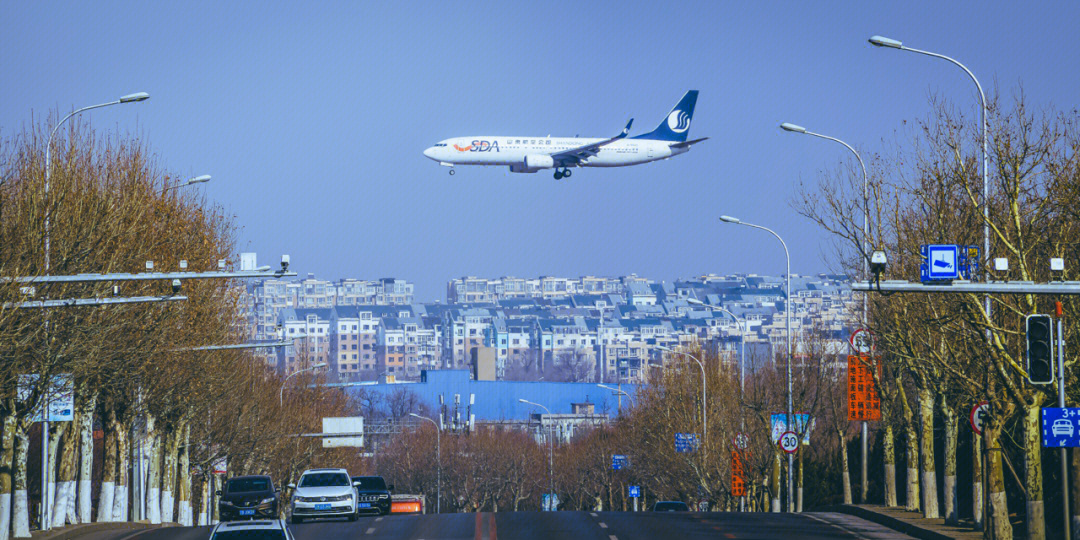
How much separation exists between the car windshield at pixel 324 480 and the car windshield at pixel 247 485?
1.91 m

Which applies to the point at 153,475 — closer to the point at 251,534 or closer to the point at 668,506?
the point at 668,506

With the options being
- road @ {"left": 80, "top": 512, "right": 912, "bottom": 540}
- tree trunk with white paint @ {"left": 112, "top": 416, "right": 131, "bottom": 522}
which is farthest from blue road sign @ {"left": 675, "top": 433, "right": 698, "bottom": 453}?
tree trunk with white paint @ {"left": 112, "top": 416, "right": 131, "bottom": 522}

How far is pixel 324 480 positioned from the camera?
37375mm

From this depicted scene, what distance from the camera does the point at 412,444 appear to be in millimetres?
117000

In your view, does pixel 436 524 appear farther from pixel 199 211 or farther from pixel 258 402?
pixel 258 402

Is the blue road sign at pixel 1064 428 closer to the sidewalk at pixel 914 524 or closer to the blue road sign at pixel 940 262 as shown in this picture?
the blue road sign at pixel 940 262

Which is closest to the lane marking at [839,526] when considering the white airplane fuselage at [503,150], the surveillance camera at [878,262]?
the surveillance camera at [878,262]

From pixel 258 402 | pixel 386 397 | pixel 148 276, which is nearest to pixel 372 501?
pixel 258 402

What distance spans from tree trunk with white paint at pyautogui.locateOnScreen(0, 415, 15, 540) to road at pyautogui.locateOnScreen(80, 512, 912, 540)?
2.48 metres

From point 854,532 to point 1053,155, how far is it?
9.31 meters

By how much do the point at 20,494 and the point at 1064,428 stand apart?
72.1 ft

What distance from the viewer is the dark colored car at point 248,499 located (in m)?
37.8

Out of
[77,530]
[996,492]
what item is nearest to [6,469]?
[77,530]

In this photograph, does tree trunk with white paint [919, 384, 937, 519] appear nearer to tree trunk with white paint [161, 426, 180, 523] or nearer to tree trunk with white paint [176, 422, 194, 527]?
tree trunk with white paint [161, 426, 180, 523]
